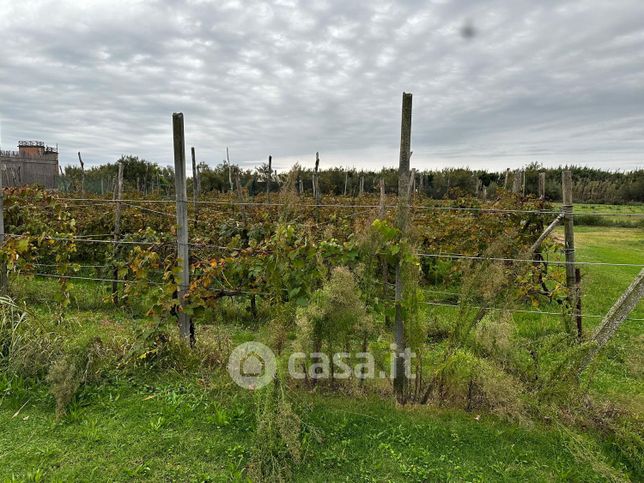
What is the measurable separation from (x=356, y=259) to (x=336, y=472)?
1.31 m

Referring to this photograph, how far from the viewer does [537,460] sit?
232 centimetres

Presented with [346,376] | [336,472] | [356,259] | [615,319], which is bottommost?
[336,472]

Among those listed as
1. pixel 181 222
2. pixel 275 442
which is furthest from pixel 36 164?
pixel 275 442

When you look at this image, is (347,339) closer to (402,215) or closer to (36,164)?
(402,215)

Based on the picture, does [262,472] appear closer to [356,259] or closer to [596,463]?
[356,259]

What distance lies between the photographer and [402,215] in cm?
280

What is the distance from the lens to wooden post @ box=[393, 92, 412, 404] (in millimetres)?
2781

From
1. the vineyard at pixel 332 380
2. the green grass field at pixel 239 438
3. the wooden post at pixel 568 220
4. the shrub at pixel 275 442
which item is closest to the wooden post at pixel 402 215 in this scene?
the vineyard at pixel 332 380

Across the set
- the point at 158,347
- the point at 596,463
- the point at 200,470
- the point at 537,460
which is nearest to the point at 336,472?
the point at 200,470

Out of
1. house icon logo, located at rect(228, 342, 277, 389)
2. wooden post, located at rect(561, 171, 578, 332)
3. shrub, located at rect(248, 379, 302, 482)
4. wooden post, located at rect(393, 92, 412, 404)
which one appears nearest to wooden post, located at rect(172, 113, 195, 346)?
house icon logo, located at rect(228, 342, 277, 389)

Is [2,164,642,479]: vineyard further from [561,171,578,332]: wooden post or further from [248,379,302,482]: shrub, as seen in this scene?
[561,171,578,332]: wooden post

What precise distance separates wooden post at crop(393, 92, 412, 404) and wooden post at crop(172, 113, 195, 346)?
1.63 metres

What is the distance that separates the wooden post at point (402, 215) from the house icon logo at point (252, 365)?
835mm

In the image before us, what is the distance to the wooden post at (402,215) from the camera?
2781 millimetres
